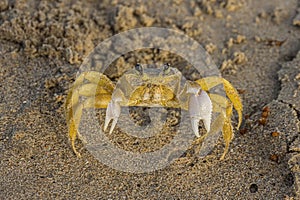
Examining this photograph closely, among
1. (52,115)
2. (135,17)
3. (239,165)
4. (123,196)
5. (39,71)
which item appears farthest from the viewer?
(135,17)

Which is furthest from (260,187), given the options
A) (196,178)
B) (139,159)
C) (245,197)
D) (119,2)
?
(119,2)

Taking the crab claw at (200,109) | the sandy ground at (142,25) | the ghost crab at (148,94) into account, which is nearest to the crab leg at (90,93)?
the ghost crab at (148,94)

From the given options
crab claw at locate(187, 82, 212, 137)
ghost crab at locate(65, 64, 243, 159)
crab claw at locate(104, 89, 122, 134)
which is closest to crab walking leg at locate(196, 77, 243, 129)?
ghost crab at locate(65, 64, 243, 159)

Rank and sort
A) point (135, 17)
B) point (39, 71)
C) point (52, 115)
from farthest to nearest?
point (135, 17)
point (39, 71)
point (52, 115)

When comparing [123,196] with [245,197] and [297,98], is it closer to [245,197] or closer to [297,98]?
[245,197]

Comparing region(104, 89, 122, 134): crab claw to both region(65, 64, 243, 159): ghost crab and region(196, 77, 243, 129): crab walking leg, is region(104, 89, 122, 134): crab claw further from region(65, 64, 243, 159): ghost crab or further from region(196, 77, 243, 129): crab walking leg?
region(196, 77, 243, 129): crab walking leg

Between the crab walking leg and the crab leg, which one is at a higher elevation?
the crab walking leg
